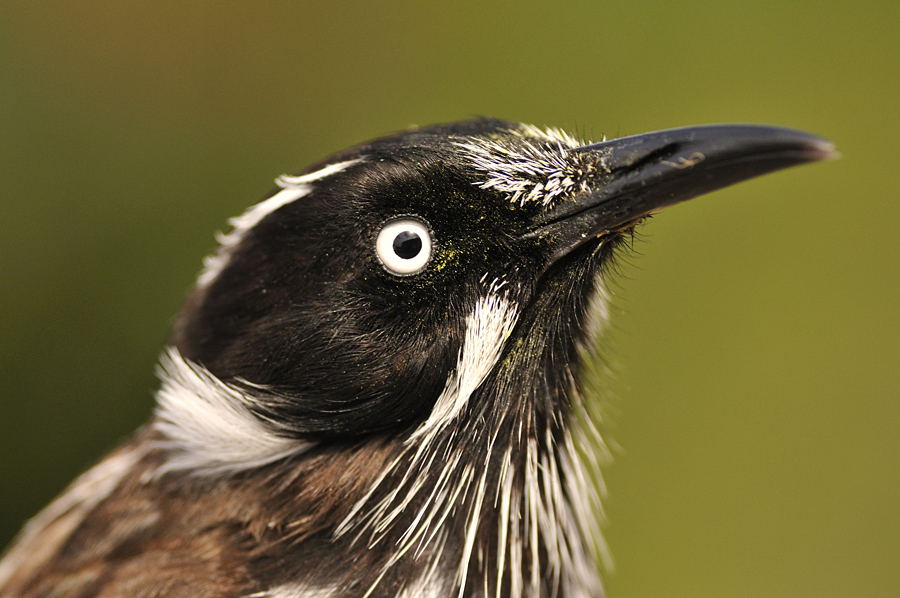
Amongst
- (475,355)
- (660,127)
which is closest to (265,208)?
(475,355)

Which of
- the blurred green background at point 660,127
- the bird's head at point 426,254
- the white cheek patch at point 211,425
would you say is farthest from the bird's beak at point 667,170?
the blurred green background at point 660,127

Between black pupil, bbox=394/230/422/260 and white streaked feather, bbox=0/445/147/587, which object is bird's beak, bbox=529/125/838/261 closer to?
black pupil, bbox=394/230/422/260

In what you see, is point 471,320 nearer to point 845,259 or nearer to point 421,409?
point 421,409

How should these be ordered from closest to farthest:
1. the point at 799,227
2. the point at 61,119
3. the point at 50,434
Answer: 1. the point at 50,434
2. the point at 61,119
3. the point at 799,227

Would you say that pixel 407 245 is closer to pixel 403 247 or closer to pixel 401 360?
pixel 403 247

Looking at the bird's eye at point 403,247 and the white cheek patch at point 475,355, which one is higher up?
the bird's eye at point 403,247

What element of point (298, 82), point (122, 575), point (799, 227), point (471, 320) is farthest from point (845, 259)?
point (122, 575)

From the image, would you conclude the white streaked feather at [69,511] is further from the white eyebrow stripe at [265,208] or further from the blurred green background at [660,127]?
the blurred green background at [660,127]
